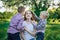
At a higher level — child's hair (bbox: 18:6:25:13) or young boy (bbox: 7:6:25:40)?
child's hair (bbox: 18:6:25:13)

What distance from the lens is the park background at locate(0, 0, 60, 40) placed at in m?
2.99

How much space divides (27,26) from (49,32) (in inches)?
13.3

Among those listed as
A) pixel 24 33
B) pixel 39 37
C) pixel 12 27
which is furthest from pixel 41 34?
pixel 12 27

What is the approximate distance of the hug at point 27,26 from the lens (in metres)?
2.93

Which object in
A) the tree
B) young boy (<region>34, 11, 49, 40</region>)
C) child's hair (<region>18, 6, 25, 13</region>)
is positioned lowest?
young boy (<region>34, 11, 49, 40</region>)

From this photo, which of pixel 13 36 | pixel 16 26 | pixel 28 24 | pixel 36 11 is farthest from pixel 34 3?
pixel 13 36

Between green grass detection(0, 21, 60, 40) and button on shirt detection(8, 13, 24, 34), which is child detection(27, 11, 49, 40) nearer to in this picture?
green grass detection(0, 21, 60, 40)

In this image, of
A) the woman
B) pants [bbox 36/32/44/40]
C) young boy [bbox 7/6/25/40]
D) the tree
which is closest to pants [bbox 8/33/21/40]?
Answer: young boy [bbox 7/6/25/40]

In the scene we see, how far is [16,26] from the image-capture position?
2914 millimetres

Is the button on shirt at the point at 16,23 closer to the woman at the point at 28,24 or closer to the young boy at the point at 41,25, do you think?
the woman at the point at 28,24

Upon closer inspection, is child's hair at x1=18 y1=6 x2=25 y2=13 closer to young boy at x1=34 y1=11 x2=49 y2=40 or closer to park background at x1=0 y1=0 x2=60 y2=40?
park background at x1=0 y1=0 x2=60 y2=40

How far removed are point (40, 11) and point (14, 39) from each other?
21.7 inches

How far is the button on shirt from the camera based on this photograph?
290 cm

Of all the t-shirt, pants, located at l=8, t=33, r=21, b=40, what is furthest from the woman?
pants, located at l=8, t=33, r=21, b=40
